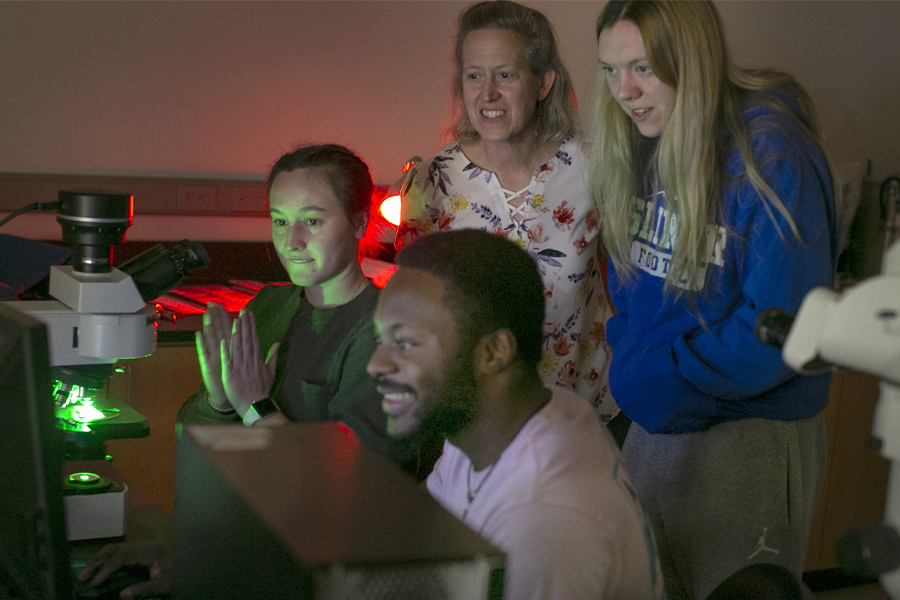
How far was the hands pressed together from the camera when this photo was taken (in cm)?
142

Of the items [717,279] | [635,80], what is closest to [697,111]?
[635,80]

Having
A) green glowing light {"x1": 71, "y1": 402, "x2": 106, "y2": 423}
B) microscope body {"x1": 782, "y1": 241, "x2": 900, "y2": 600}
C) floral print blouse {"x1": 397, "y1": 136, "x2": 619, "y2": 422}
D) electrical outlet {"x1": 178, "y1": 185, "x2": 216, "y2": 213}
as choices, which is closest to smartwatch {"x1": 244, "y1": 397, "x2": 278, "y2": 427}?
green glowing light {"x1": 71, "y1": 402, "x2": 106, "y2": 423}

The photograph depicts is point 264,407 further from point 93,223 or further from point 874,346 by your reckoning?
point 874,346

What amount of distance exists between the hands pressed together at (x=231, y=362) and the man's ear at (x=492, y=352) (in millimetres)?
626

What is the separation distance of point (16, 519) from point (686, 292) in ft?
3.11

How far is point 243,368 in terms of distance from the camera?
1430 millimetres

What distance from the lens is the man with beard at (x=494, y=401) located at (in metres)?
0.81

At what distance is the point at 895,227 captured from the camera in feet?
9.87

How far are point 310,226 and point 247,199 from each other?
136cm

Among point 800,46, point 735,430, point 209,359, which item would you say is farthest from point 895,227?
point 209,359

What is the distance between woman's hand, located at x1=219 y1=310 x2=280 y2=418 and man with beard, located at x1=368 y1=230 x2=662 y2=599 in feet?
1.70

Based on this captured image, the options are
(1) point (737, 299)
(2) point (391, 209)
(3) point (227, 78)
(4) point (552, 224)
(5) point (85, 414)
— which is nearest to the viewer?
(5) point (85, 414)

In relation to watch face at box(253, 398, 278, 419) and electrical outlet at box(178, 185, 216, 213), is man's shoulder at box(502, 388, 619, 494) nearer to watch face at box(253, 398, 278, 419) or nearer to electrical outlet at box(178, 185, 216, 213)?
watch face at box(253, 398, 278, 419)

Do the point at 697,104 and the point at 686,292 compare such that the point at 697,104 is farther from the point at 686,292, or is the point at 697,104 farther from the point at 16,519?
the point at 16,519
